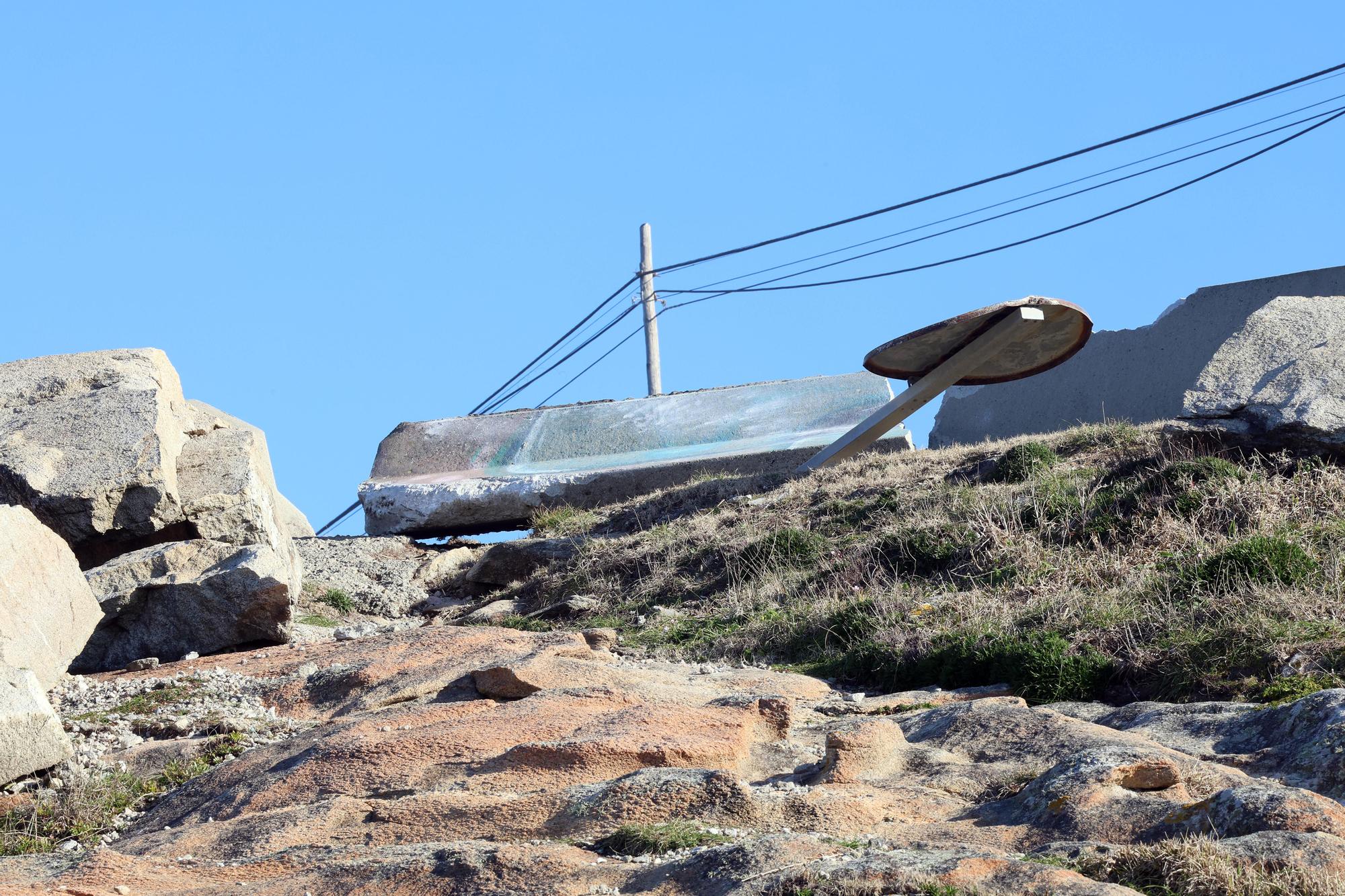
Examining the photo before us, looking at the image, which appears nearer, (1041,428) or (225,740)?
(225,740)

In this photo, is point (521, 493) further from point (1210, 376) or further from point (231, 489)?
point (1210, 376)

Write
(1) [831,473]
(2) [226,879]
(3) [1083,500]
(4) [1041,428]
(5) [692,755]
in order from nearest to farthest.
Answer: (2) [226,879] → (5) [692,755] → (3) [1083,500] → (1) [831,473] → (4) [1041,428]

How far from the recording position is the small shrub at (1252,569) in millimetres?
6613

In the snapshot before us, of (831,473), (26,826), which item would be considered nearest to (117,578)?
(26,826)

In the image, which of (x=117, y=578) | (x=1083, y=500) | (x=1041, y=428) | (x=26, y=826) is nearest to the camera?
(x=26, y=826)

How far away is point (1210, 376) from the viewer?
366 inches

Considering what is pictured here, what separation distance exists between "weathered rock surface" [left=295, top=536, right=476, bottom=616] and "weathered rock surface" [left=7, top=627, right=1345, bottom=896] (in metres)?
4.99

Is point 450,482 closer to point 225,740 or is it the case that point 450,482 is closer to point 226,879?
point 225,740

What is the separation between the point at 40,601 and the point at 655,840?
183 inches

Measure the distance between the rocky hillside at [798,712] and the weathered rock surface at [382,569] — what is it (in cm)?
8

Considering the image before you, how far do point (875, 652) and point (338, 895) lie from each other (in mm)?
4233

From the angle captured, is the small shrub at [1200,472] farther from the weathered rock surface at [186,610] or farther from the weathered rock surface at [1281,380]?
the weathered rock surface at [186,610]

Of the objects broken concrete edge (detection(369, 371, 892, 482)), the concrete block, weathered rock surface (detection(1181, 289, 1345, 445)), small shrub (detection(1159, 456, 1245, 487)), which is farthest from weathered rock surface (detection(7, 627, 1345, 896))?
broken concrete edge (detection(369, 371, 892, 482))

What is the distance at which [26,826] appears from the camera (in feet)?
15.9
